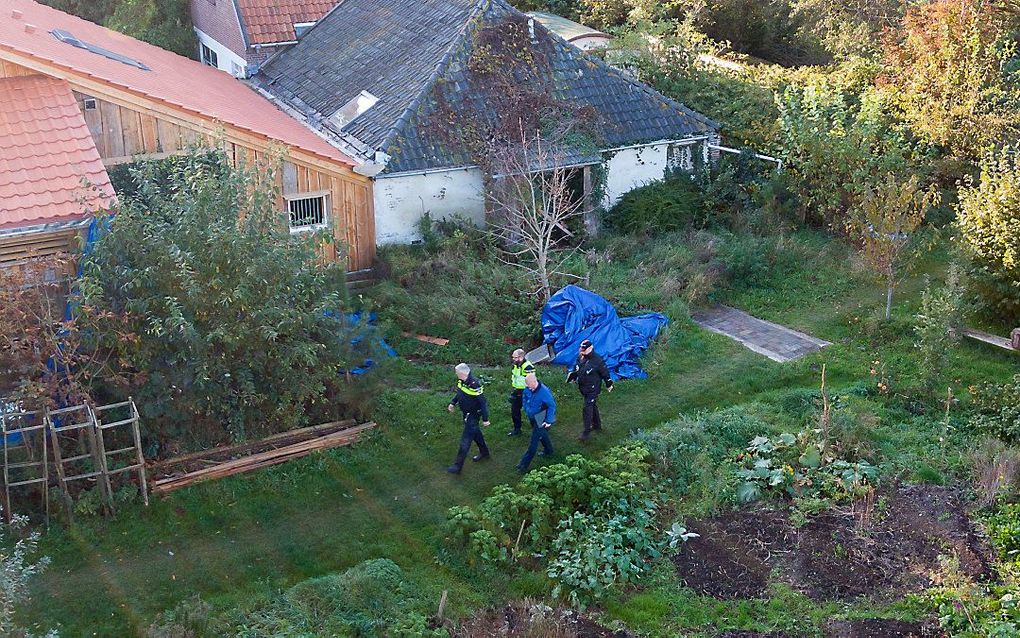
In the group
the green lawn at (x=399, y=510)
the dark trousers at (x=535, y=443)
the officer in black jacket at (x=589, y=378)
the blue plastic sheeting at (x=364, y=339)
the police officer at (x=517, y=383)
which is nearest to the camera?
the green lawn at (x=399, y=510)

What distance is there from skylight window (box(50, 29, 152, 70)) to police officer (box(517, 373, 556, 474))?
12870mm

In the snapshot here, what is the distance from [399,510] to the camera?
12.7 metres

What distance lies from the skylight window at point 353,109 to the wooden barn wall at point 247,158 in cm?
255

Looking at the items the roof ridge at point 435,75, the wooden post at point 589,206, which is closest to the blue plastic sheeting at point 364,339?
the roof ridge at point 435,75

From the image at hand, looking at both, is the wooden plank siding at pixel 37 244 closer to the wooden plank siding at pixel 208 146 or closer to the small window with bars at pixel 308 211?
the wooden plank siding at pixel 208 146

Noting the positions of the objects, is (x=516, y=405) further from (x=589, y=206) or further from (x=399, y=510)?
(x=589, y=206)

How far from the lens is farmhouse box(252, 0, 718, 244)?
2016 centimetres

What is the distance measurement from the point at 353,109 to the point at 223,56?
29.3 feet

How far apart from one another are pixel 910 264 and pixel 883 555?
7690 mm

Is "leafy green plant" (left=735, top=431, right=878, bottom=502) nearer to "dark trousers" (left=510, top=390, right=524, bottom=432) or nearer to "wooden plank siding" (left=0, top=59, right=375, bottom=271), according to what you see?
"dark trousers" (left=510, top=390, right=524, bottom=432)

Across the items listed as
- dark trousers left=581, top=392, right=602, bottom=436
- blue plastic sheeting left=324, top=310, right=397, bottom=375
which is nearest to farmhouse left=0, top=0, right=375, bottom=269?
blue plastic sheeting left=324, top=310, right=397, bottom=375

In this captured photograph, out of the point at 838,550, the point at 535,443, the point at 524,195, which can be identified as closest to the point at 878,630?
the point at 838,550

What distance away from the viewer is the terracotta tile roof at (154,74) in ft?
57.9

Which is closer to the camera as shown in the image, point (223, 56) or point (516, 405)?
point (516, 405)
